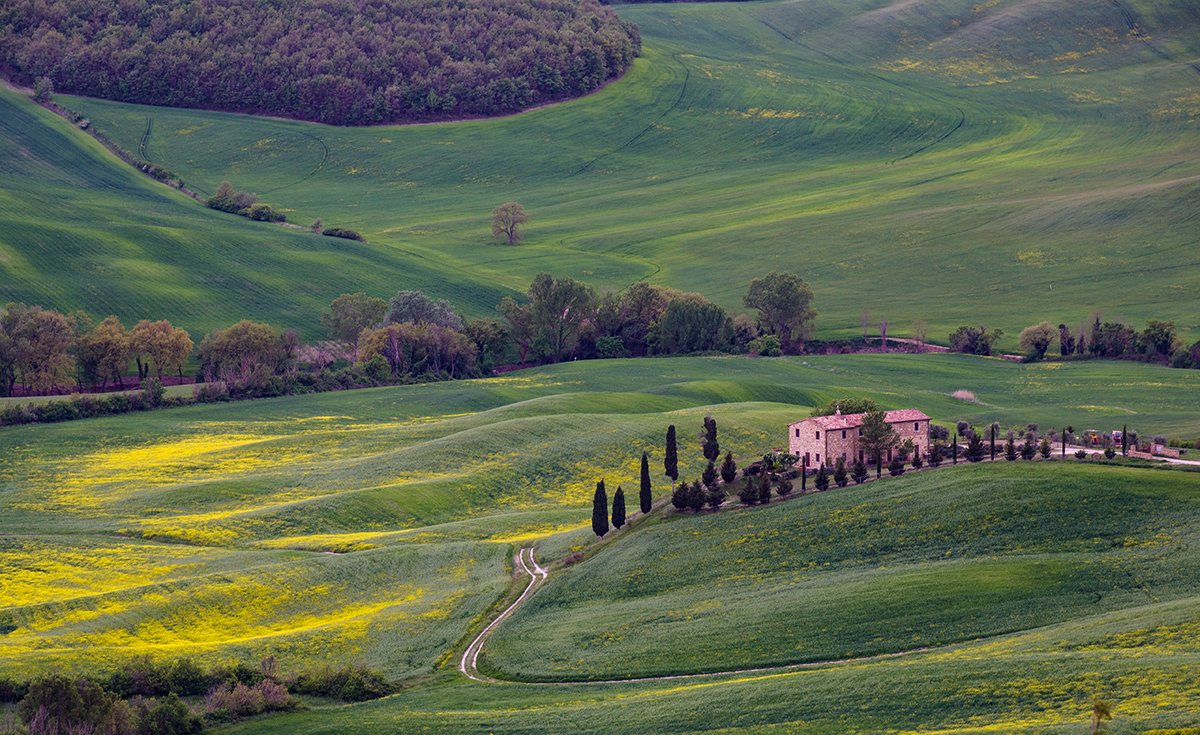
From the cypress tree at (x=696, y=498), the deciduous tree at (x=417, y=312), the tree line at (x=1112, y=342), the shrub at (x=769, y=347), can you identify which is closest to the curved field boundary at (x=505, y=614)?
the cypress tree at (x=696, y=498)

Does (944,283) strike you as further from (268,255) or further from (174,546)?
(174,546)

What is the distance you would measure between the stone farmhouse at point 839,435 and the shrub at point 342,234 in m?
121

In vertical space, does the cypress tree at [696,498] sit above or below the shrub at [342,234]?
below

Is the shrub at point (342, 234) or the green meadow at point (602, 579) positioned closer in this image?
the green meadow at point (602, 579)

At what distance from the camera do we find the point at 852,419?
73812mm

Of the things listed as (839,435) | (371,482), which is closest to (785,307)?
(839,435)

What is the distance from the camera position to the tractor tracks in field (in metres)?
43.6

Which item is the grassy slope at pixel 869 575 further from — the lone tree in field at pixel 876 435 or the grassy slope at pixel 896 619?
the lone tree in field at pixel 876 435

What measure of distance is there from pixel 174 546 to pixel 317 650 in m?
20.4

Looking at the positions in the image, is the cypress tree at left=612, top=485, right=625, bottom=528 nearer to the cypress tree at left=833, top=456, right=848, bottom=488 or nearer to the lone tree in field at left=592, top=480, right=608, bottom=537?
the lone tree in field at left=592, top=480, right=608, bottom=537

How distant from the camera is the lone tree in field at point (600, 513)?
64062 mm

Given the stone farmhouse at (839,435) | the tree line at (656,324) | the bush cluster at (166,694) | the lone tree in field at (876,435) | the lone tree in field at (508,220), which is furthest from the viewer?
the lone tree in field at (508,220)

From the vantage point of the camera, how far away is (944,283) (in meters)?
162

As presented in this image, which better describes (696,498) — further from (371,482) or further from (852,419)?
(371,482)
